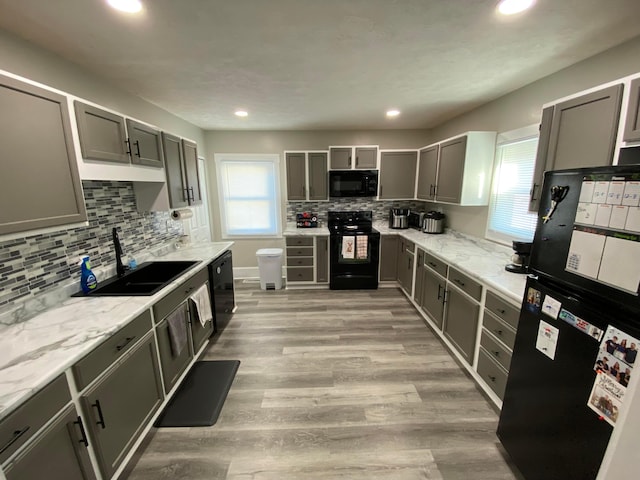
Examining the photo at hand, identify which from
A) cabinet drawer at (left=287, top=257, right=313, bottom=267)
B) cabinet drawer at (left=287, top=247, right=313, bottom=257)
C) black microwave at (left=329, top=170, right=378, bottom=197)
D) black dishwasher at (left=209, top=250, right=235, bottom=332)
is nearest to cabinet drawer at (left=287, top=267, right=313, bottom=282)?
cabinet drawer at (left=287, top=257, right=313, bottom=267)

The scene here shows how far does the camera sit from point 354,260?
3.89 m

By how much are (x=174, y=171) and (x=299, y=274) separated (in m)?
2.29

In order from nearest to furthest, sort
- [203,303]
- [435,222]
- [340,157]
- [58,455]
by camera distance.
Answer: [58,455]
[203,303]
[435,222]
[340,157]

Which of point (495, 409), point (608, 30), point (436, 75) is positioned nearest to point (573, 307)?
point (495, 409)

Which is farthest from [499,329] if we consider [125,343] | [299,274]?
[299,274]

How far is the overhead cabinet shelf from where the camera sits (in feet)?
9.05

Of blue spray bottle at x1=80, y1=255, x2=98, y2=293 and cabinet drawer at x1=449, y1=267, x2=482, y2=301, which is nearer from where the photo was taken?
blue spray bottle at x1=80, y1=255, x2=98, y2=293

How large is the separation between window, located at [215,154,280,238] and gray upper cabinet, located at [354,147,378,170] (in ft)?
4.47

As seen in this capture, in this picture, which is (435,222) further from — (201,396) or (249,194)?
(201,396)

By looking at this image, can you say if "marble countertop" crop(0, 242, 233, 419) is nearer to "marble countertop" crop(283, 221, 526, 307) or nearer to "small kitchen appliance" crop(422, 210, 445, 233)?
"marble countertop" crop(283, 221, 526, 307)

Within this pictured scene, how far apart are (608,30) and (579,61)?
461 mm

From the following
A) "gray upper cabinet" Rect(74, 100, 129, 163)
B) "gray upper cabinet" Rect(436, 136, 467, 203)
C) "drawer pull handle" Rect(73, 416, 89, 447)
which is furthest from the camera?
"gray upper cabinet" Rect(436, 136, 467, 203)

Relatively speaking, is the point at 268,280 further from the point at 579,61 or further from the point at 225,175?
the point at 579,61

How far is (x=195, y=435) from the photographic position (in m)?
1.71
